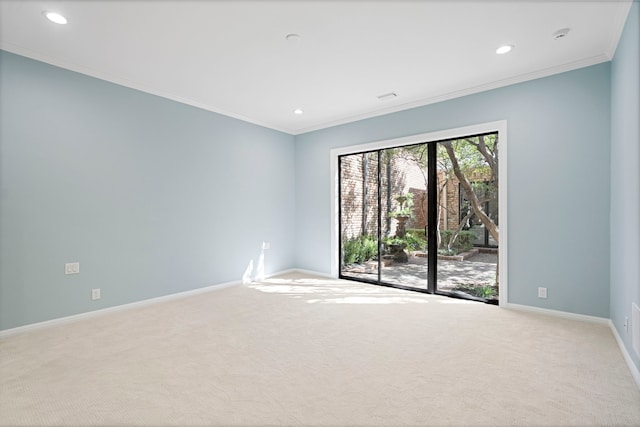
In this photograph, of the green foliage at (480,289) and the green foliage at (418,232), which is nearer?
the green foliage at (480,289)

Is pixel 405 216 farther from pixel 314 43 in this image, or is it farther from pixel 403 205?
pixel 314 43

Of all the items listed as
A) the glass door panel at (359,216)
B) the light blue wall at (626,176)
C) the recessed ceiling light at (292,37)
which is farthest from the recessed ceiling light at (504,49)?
the glass door panel at (359,216)

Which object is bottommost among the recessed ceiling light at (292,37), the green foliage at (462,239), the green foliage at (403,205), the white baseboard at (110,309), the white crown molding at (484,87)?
the white baseboard at (110,309)

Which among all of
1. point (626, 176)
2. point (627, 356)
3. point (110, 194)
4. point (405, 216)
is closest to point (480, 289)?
point (405, 216)

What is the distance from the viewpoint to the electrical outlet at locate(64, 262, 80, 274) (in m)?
3.31

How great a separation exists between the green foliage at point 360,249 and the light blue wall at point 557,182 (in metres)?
2.03

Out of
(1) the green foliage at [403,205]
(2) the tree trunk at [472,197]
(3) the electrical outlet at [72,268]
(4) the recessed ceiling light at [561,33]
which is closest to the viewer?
(4) the recessed ceiling light at [561,33]

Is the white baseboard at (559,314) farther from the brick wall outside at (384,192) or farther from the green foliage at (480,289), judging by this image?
the brick wall outside at (384,192)

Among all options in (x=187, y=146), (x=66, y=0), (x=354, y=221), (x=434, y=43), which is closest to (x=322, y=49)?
(x=434, y=43)

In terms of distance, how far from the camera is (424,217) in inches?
180

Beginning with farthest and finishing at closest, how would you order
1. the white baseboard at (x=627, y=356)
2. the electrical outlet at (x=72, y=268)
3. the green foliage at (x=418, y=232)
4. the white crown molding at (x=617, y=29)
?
the green foliage at (x=418, y=232) → the electrical outlet at (x=72, y=268) → the white crown molding at (x=617, y=29) → the white baseboard at (x=627, y=356)

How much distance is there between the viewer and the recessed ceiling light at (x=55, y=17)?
2484mm

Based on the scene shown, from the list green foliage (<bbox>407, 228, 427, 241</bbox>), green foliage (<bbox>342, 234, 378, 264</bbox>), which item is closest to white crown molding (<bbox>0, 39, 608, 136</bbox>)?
green foliage (<bbox>407, 228, 427, 241</bbox>)

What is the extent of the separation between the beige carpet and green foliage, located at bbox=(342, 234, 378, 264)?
1.63 metres
